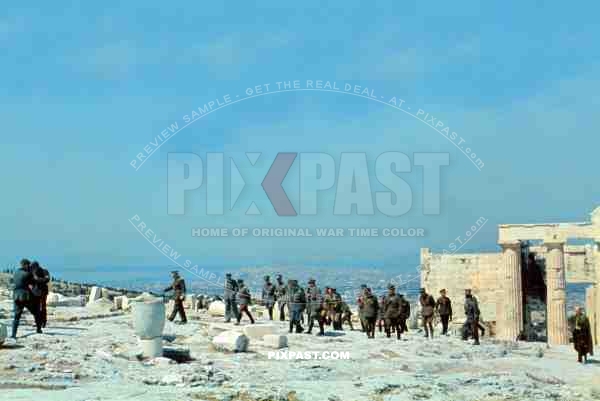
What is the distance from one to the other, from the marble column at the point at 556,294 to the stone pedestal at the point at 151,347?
740 inches

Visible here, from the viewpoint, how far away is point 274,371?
1480 cm


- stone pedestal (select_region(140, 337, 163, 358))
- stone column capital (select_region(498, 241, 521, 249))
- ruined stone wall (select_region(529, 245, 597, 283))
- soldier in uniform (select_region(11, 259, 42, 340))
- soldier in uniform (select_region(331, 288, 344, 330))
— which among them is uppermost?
stone column capital (select_region(498, 241, 521, 249))

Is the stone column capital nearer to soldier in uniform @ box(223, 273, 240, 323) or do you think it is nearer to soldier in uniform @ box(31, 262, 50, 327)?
soldier in uniform @ box(223, 273, 240, 323)

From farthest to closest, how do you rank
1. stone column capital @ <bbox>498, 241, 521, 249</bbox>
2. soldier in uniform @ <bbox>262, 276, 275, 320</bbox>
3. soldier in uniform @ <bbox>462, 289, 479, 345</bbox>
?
stone column capital @ <bbox>498, 241, 521, 249</bbox>
soldier in uniform @ <bbox>262, 276, 275, 320</bbox>
soldier in uniform @ <bbox>462, 289, 479, 345</bbox>

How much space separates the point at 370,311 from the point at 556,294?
12108 mm

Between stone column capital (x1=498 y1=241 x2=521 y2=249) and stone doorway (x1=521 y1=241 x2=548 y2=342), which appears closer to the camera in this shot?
stone column capital (x1=498 y1=241 x2=521 y2=249)

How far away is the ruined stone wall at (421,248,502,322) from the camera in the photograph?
110ft

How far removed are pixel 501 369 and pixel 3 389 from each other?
9.88 meters

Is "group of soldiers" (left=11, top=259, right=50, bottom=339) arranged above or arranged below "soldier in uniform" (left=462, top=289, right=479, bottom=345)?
above

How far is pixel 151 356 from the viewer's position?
15242 mm

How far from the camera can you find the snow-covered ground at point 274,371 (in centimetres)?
1209

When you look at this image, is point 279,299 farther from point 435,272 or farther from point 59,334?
point 435,272

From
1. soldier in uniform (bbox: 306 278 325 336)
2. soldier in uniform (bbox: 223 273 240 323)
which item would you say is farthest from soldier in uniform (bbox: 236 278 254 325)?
soldier in uniform (bbox: 306 278 325 336)

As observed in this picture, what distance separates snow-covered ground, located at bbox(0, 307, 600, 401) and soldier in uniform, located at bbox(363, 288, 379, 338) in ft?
1.71
